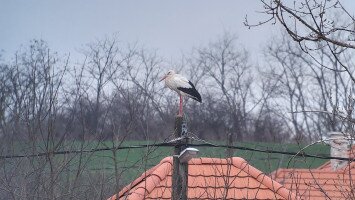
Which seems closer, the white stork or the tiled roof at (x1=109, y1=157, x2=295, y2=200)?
the tiled roof at (x1=109, y1=157, x2=295, y2=200)

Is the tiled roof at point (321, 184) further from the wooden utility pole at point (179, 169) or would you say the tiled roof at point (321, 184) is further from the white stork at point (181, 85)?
the white stork at point (181, 85)

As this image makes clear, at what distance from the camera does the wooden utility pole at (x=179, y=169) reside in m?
5.63

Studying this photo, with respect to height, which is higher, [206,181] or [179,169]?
[179,169]

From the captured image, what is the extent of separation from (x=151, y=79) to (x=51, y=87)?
77.9ft

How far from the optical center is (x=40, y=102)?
5.71 m

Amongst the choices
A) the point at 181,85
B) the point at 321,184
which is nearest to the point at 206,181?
the point at 181,85

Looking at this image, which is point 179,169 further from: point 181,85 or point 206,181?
point 181,85

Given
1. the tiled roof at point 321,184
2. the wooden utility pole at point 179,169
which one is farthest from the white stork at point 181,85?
the wooden utility pole at point 179,169

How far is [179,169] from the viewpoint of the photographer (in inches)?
229

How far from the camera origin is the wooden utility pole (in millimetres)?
5633

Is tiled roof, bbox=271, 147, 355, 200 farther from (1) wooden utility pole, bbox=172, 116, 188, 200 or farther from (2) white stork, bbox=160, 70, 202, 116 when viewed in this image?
(2) white stork, bbox=160, 70, 202, 116

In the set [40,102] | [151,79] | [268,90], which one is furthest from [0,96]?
[268,90]

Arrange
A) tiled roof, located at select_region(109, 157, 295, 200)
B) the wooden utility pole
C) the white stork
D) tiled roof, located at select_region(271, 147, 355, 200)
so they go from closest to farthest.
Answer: tiled roof, located at select_region(271, 147, 355, 200) < the wooden utility pole < tiled roof, located at select_region(109, 157, 295, 200) < the white stork

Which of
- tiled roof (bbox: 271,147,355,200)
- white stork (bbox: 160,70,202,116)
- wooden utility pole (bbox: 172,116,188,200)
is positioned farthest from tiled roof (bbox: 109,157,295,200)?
wooden utility pole (bbox: 172,116,188,200)
